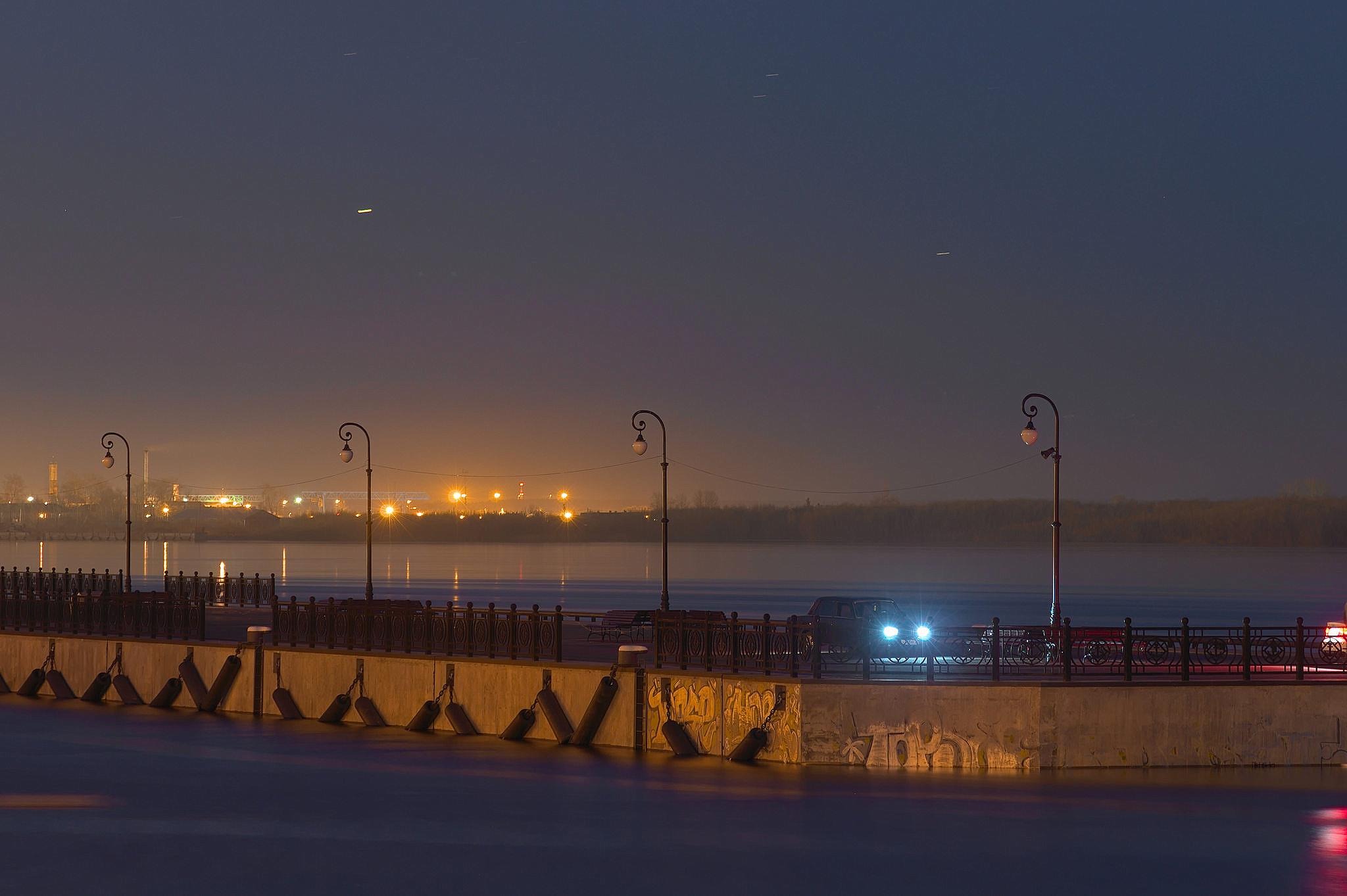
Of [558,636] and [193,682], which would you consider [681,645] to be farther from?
[193,682]

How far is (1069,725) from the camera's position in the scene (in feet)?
78.6

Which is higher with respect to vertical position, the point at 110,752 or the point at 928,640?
the point at 928,640

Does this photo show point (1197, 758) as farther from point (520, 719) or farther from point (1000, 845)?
point (520, 719)

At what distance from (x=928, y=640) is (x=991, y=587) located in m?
118

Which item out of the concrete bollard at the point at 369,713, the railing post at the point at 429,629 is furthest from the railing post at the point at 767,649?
the concrete bollard at the point at 369,713

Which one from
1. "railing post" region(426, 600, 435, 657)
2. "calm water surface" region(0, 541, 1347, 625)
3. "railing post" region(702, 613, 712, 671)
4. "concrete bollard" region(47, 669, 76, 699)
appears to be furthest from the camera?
"calm water surface" region(0, 541, 1347, 625)

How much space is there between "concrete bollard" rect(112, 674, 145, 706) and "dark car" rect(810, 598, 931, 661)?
15.3 meters

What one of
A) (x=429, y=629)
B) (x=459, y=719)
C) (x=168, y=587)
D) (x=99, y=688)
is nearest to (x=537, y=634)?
(x=459, y=719)

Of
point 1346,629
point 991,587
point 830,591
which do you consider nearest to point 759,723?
point 1346,629

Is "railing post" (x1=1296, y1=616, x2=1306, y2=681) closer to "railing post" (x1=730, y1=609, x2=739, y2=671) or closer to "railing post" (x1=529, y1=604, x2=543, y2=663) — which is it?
"railing post" (x1=730, y1=609, x2=739, y2=671)

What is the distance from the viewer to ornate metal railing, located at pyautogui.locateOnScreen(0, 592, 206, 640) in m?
36.2

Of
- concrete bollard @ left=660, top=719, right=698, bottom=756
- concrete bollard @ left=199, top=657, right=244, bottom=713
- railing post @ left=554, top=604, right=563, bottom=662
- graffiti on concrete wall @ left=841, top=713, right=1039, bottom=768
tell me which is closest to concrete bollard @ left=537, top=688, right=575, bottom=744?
railing post @ left=554, top=604, right=563, bottom=662

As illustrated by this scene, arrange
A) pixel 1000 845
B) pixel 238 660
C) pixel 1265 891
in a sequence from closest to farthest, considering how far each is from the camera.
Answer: pixel 1265 891 < pixel 1000 845 < pixel 238 660

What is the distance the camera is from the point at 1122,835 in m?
20.9
